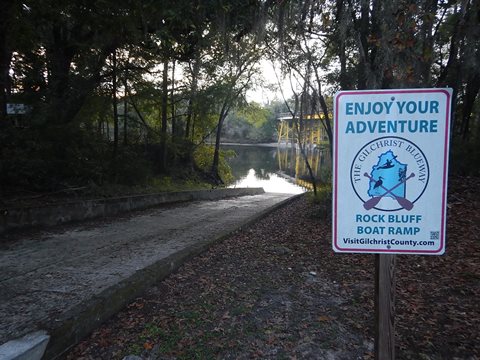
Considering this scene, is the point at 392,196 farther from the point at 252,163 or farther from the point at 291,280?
the point at 252,163

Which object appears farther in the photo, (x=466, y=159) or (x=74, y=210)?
(x=466, y=159)

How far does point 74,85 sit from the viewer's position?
9078 millimetres

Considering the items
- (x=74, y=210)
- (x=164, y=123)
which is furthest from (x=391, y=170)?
(x=164, y=123)

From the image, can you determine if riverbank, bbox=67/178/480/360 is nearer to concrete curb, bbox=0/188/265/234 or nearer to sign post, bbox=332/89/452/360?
sign post, bbox=332/89/452/360

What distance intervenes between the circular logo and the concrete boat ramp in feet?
Answer: 8.81

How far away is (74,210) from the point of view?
7.43 m

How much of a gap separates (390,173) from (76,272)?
4012 mm

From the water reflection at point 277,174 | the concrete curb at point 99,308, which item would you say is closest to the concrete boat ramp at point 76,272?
the concrete curb at point 99,308

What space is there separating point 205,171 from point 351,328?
18.8 meters

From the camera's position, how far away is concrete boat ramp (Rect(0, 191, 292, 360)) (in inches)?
115

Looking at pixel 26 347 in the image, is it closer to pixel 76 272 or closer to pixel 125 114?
pixel 76 272

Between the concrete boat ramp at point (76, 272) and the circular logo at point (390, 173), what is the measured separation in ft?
8.81

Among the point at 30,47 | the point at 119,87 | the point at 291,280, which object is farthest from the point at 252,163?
the point at 291,280

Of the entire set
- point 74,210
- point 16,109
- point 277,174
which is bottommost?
point 74,210
